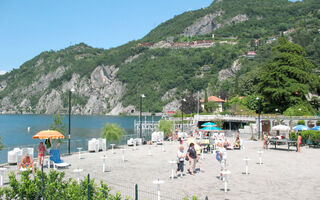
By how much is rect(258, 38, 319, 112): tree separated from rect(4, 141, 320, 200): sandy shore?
32.1 meters

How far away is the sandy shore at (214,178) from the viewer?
10.8 meters

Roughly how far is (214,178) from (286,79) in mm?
40603

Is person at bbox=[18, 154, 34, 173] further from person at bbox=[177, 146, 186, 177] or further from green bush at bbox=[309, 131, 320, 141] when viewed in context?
green bush at bbox=[309, 131, 320, 141]

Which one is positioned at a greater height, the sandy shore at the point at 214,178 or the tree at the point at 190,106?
the tree at the point at 190,106

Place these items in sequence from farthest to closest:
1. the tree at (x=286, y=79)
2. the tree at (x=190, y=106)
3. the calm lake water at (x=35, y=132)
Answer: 1. the tree at (x=190, y=106)
2. the tree at (x=286, y=79)
3. the calm lake water at (x=35, y=132)

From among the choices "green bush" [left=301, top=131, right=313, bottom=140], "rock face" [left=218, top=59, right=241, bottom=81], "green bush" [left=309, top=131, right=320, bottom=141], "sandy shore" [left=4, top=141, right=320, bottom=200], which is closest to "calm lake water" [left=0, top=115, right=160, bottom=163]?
"sandy shore" [left=4, top=141, right=320, bottom=200]

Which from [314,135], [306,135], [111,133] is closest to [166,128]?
[111,133]

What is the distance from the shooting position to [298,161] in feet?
61.0

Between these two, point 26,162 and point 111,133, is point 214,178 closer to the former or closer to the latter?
point 26,162

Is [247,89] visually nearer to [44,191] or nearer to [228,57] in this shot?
[44,191]

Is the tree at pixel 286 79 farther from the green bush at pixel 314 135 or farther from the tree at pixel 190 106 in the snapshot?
the tree at pixel 190 106

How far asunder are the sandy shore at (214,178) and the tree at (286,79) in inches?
1265

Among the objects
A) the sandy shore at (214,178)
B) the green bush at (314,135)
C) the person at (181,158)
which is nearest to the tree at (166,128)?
the green bush at (314,135)

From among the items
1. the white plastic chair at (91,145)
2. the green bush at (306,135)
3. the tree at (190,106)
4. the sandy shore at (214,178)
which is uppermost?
the tree at (190,106)
